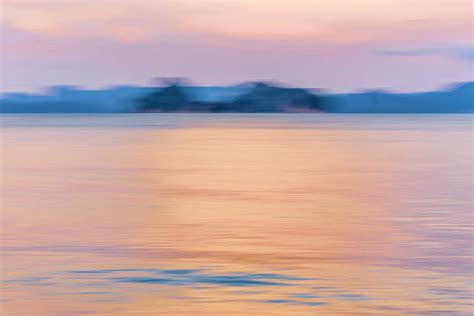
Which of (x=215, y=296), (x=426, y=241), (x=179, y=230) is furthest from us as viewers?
(x=179, y=230)

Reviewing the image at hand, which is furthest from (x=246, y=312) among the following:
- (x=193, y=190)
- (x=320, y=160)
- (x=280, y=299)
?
(x=320, y=160)

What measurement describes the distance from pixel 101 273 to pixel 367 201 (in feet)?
18.3

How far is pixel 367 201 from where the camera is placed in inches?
420

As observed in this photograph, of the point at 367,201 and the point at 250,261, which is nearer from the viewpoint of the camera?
the point at 250,261

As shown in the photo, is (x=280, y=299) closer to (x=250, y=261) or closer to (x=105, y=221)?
(x=250, y=261)

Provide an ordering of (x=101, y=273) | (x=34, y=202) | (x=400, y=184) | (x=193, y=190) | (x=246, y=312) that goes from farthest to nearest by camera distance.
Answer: (x=400, y=184) < (x=193, y=190) < (x=34, y=202) < (x=101, y=273) < (x=246, y=312)

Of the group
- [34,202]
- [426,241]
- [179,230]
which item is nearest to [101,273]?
[179,230]

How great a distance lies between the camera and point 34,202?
10.2m

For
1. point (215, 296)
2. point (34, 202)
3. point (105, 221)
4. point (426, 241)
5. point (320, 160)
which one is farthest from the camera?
point (320, 160)

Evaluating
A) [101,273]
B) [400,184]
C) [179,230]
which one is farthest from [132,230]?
[400,184]

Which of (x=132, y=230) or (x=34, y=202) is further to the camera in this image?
(x=34, y=202)

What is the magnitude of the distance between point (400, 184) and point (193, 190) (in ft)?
12.9

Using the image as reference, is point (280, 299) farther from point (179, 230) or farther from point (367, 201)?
point (367, 201)

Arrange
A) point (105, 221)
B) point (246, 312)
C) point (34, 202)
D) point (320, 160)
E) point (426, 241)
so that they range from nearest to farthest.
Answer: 1. point (246, 312)
2. point (426, 241)
3. point (105, 221)
4. point (34, 202)
5. point (320, 160)
